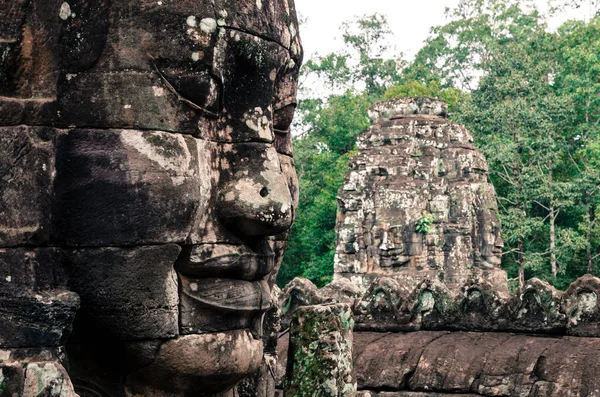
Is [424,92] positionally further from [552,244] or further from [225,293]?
[225,293]

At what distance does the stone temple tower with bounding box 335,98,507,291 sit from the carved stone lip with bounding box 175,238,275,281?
17781 millimetres

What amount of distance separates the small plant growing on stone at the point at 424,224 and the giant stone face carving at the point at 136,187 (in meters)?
18.5

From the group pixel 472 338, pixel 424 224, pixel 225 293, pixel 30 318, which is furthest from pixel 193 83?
pixel 424 224

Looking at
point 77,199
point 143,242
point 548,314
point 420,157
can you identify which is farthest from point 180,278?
point 420,157

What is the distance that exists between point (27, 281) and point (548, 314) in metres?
4.57

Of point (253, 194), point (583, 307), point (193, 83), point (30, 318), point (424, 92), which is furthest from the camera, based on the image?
point (424, 92)

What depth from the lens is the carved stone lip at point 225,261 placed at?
3.78 meters

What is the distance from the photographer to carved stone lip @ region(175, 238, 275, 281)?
Answer: 12.4 ft

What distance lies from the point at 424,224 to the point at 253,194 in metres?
18.7

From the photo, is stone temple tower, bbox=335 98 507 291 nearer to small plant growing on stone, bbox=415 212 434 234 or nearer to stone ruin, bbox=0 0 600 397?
small plant growing on stone, bbox=415 212 434 234

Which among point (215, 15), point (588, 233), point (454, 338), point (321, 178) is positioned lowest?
point (454, 338)

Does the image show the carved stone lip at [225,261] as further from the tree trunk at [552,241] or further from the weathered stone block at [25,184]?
the tree trunk at [552,241]

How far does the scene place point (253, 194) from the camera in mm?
3889

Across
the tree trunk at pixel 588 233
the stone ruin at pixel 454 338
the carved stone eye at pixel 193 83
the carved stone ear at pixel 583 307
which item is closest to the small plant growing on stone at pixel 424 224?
the tree trunk at pixel 588 233
